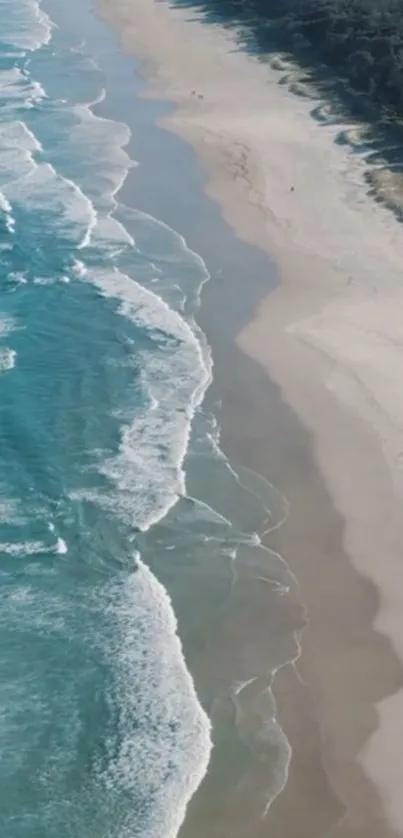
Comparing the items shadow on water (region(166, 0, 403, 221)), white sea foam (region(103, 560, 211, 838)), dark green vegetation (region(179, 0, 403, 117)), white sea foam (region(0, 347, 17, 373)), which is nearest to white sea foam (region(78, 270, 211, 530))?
white sea foam (region(103, 560, 211, 838))

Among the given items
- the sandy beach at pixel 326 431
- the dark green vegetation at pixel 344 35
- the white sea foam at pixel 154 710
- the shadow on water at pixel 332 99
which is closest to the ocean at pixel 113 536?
the white sea foam at pixel 154 710

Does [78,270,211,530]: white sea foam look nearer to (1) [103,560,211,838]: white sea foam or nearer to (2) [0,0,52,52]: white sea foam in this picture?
(1) [103,560,211,838]: white sea foam

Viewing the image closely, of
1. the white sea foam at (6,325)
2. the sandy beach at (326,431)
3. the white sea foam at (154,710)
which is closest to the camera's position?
the white sea foam at (154,710)

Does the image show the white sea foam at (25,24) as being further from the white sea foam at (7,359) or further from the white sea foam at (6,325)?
the white sea foam at (7,359)

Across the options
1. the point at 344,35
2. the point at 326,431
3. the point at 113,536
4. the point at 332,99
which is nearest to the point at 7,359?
the point at 113,536

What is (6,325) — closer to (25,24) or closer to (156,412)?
(156,412)
